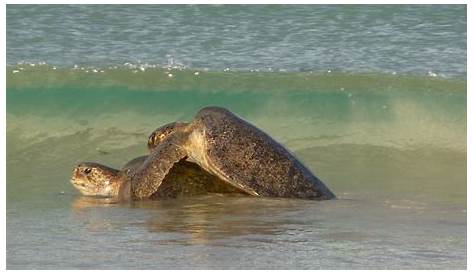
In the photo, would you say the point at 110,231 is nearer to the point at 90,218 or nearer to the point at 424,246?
the point at 90,218

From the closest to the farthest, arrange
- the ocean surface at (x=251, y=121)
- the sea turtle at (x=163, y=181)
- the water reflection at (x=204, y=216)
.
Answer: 1. the ocean surface at (x=251, y=121)
2. the water reflection at (x=204, y=216)
3. the sea turtle at (x=163, y=181)

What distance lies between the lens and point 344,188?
7336 millimetres

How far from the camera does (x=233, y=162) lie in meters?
6.82

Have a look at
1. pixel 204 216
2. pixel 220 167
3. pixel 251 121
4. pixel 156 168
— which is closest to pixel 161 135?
pixel 156 168

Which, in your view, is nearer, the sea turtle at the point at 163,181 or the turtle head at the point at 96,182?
the sea turtle at the point at 163,181

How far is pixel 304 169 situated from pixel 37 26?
5422 millimetres

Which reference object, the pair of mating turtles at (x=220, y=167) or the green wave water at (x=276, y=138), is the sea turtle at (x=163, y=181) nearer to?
the pair of mating turtles at (x=220, y=167)

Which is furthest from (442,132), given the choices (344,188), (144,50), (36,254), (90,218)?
(36,254)

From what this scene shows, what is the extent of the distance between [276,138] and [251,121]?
0.72 metres

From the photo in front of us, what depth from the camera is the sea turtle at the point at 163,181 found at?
690 centimetres

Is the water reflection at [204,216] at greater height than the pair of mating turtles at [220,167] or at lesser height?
lesser

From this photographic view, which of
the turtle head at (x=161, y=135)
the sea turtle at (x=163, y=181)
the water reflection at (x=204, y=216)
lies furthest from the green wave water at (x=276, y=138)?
the turtle head at (x=161, y=135)

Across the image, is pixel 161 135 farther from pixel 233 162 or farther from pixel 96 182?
pixel 233 162

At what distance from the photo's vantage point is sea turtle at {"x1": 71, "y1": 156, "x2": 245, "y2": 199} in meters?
6.90
